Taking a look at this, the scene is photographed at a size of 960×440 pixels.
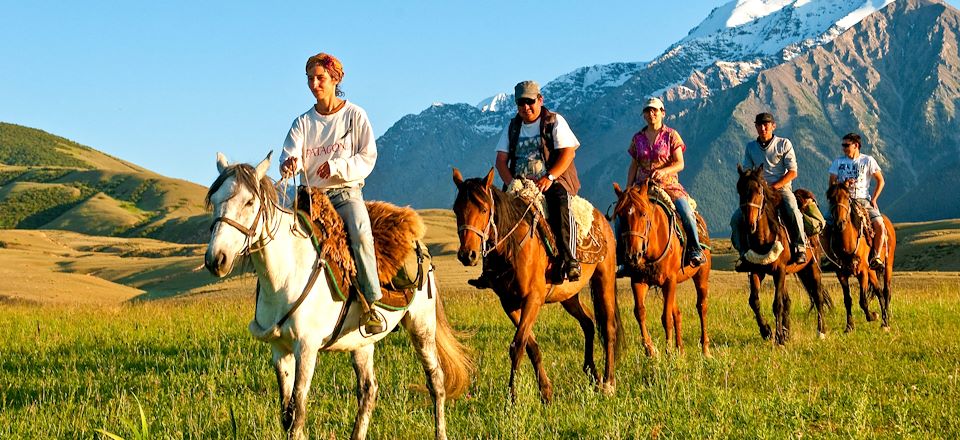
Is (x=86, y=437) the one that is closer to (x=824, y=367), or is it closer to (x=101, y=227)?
(x=824, y=367)

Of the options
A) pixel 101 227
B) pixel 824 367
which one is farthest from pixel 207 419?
pixel 101 227

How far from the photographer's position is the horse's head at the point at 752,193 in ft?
39.5

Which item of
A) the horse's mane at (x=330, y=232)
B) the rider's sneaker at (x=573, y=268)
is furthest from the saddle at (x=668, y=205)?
the horse's mane at (x=330, y=232)

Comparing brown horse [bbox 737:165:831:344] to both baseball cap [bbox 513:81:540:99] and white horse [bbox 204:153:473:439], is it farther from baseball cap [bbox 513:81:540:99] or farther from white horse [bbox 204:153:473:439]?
white horse [bbox 204:153:473:439]

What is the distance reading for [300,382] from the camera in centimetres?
579

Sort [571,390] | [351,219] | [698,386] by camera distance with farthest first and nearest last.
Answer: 1. [571,390]
2. [698,386]
3. [351,219]

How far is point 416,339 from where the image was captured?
7176 mm

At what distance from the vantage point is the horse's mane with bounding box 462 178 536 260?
307 inches

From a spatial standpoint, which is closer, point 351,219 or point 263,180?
point 263,180

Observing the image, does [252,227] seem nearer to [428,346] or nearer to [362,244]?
[362,244]

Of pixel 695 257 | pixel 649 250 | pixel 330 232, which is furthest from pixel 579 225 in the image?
pixel 330 232

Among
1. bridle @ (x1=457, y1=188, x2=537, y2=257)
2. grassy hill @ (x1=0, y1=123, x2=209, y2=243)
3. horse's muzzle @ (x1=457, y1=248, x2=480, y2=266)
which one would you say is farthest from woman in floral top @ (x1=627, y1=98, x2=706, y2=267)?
grassy hill @ (x1=0, y1=123, x2=209, y2=243)

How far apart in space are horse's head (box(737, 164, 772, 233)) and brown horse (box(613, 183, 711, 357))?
54.0 inches

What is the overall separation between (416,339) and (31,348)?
6853 millimetres
